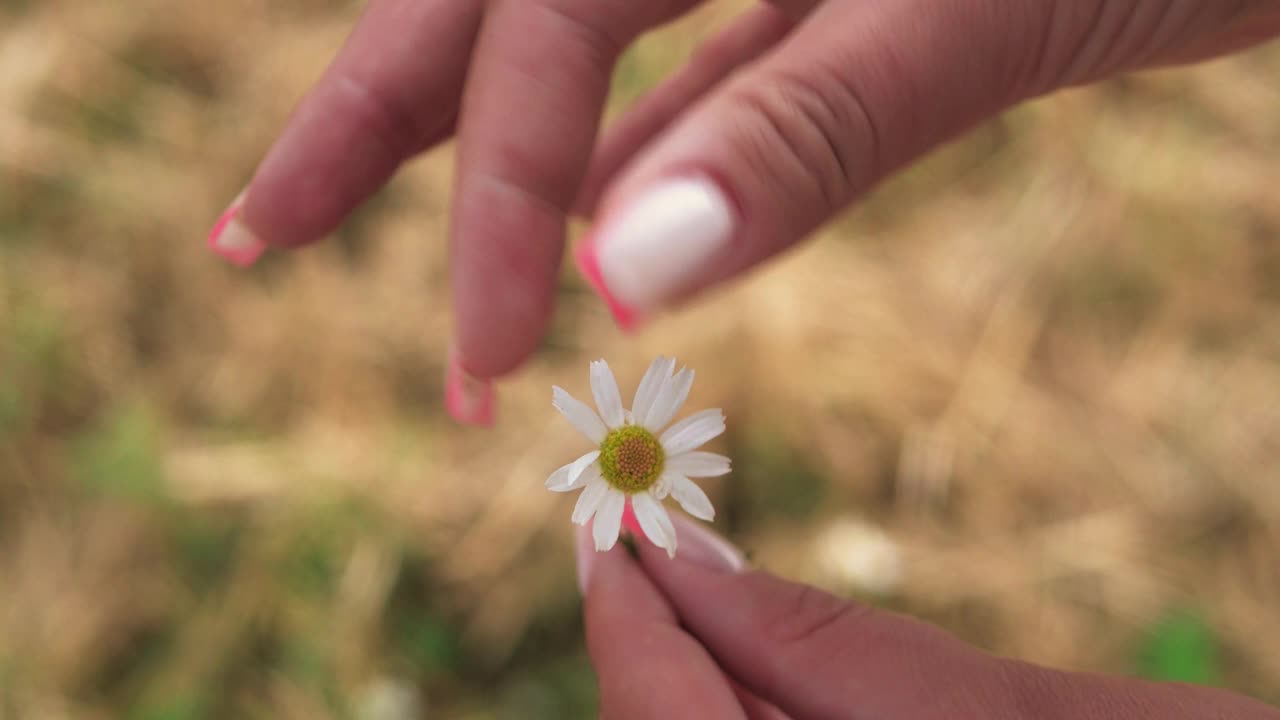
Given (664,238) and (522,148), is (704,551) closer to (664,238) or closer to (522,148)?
(664,238)

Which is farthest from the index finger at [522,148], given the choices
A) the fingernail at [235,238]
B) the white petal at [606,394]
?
the fingernail at [235,238]

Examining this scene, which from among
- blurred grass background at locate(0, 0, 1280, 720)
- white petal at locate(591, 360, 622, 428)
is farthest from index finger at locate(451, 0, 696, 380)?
blurred grass background at locate(0, 0, 1280, 720)

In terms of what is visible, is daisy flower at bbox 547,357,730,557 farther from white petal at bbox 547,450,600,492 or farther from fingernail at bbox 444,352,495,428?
fingernail at bbox 444,352,495,428

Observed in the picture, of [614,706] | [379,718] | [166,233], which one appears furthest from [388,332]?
[614,706]

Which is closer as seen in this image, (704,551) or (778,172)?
(778,172)

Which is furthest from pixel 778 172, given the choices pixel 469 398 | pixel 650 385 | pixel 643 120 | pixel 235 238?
pixel 235 238

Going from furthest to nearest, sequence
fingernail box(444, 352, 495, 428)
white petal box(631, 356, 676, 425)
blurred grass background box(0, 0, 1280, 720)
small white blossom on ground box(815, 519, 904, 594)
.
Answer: blurred grass background box(0, 0, 1280, 720) → small white blossom on ground box(815, 519, 904, 594) → fingernail box(444, 352, 495, 428) → white petal box(631, 356, 676, 425)
